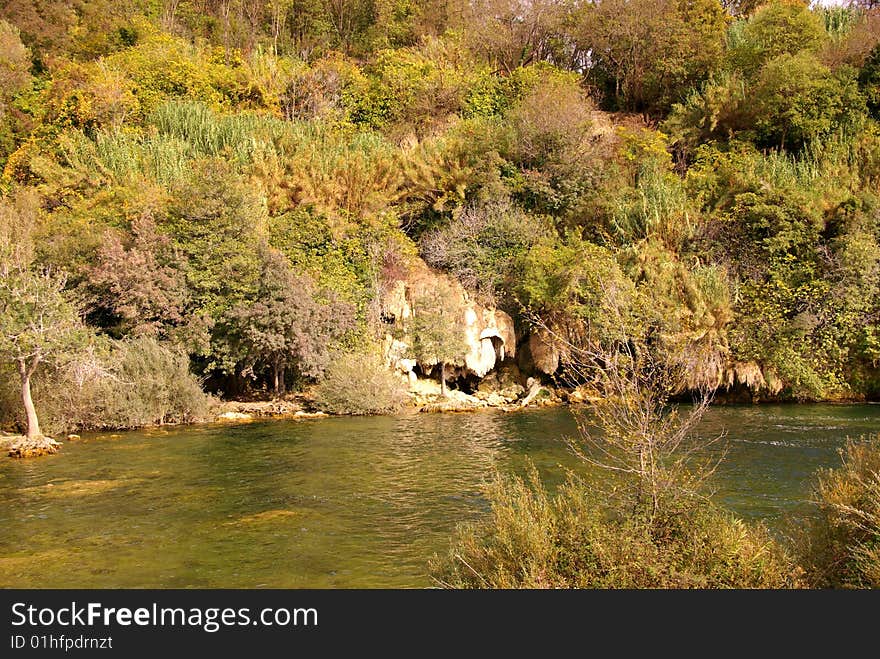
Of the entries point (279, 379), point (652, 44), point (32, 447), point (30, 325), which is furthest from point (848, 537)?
point (652, 44)

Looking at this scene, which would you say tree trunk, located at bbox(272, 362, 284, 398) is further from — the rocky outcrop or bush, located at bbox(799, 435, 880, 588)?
bush, located at bbox(799, 435, 880, 588)

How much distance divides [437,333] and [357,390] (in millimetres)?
4619

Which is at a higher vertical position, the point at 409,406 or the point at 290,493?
the point at 290,493

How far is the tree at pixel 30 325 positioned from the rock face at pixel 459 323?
13.2 meters

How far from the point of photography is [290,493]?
1498 cm

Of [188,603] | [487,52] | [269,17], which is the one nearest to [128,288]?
[188,603]

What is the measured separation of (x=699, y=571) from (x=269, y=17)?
6005 centimetres

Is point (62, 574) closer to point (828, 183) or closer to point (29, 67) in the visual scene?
point (828, 183)

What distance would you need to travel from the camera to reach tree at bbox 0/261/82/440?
63.6ft

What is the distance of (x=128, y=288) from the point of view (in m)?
25.9

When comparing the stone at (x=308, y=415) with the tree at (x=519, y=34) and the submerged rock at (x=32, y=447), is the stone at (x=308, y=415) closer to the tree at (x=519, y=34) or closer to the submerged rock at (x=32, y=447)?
the submerged rock at (x=32, y=447)

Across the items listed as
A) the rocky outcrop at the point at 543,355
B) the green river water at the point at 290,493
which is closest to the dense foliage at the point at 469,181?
the rocky outcrop at the point at 543,355

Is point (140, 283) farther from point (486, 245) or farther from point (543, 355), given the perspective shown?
point (543, 355)

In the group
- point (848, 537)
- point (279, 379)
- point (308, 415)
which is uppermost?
point (848, 537)
